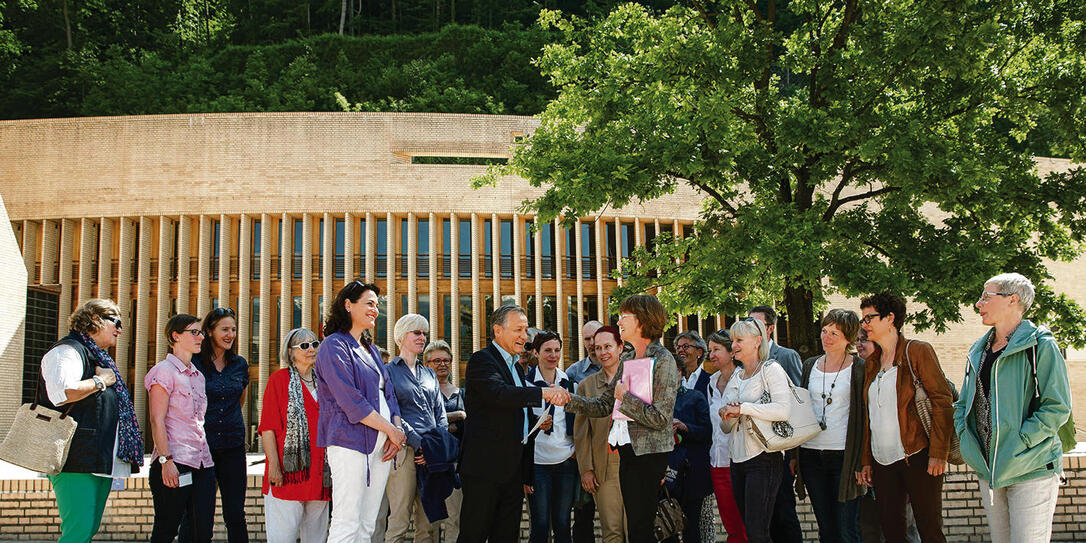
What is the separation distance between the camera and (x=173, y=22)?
43938mm

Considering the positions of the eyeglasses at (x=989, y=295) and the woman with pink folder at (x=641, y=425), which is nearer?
the eyeglasses at (x=989, y=295)

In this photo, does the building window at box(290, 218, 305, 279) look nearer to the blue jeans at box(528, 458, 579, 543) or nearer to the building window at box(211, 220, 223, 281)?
the building window at box(211, 220, 223, 281)

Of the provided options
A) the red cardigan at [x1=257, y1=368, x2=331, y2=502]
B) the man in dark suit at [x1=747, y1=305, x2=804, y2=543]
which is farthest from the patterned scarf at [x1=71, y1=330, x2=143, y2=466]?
the man in dark suit at [x1=747, y1=305, x2=804, y2=543]

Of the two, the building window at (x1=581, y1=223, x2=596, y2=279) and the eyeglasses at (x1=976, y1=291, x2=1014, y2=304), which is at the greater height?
the building window at (x1=581, y1=223, x2=596, y2=279)

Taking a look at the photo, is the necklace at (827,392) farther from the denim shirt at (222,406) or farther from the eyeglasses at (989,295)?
the denim shirt at (222,406)

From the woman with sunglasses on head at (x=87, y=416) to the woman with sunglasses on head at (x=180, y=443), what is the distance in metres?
0.17

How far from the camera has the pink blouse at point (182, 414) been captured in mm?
5004

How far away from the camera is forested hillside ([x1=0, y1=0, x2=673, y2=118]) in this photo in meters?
34.9

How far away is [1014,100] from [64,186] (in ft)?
80.6

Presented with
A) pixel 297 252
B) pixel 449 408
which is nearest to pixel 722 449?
pixel 449 408

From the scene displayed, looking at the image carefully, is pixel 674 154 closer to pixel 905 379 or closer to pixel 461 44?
pixel 905 379

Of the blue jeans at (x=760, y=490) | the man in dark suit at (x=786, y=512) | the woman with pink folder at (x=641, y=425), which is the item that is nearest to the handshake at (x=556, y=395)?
the woman with pink folder at (x=641, y=425)

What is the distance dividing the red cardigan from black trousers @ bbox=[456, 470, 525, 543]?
1068 mm

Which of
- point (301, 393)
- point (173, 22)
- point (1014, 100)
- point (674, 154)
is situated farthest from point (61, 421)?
point (173, 22)
